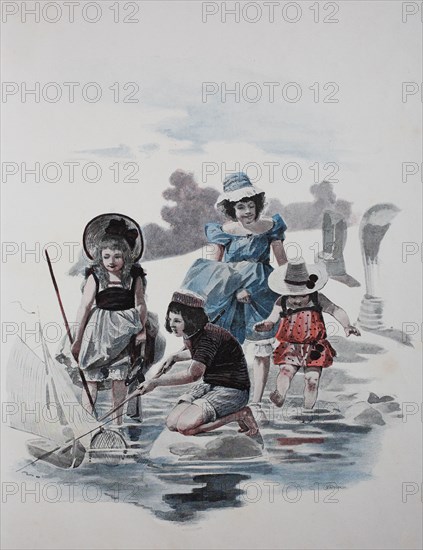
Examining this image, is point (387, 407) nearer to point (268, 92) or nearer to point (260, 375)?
point (260, 375)

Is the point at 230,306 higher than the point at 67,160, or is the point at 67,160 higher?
the point at 67,160

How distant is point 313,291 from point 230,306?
28 cm

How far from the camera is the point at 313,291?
7.77 ft

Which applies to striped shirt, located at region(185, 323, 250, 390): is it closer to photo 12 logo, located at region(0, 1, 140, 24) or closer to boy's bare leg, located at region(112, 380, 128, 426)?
boy's bare leg, located at region(112, 380, 128, 426)

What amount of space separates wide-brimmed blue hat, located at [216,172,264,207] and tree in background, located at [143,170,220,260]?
4 cm

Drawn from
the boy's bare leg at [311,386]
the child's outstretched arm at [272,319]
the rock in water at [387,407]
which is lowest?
the rock in water at [387,407]

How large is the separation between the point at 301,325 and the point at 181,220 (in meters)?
0.53

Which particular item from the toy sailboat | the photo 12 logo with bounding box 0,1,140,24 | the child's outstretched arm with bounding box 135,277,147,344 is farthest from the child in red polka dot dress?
the photo 12 logo with bounding box 0,1,140,24

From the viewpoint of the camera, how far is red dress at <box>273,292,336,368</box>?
7.71ft

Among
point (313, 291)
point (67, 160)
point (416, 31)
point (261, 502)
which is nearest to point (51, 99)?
point (67, 160)

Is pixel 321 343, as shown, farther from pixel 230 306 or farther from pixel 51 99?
pixel 51 99

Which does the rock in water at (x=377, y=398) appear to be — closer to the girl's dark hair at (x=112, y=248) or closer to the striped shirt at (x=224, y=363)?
Result: the striped shirt at (x=224, y=363)

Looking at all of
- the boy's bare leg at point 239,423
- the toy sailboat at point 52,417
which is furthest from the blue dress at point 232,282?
the toy sailboat at point 52,417

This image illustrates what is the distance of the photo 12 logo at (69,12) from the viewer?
2371 millimetres
